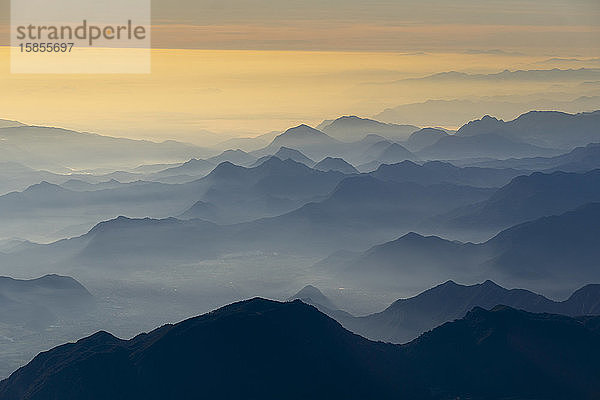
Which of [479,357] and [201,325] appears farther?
[479,357]

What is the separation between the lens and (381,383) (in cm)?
14800

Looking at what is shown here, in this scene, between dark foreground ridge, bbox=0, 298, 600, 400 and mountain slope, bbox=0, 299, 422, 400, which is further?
dark foreground ridge, bbox=0, 298, 600, 400

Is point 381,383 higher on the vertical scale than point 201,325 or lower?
lower

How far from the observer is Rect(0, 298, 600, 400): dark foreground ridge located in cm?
14125

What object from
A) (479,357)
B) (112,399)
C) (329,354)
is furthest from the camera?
(479,357)

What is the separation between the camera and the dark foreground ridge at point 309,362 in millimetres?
141250

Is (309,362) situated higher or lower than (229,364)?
lower

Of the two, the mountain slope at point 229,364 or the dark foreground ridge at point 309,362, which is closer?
the mountain slope at point 229,364

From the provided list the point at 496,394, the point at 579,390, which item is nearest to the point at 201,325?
the point at 496,394

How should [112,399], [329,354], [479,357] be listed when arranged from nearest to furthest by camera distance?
1. [112,399]
2. [329,354]
3. [479,357]

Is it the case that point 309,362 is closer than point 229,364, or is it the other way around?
point 229,364

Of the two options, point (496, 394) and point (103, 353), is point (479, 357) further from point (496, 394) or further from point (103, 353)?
point (103, 353)

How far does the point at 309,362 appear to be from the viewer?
14488 cm

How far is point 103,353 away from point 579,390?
79.5 meters
